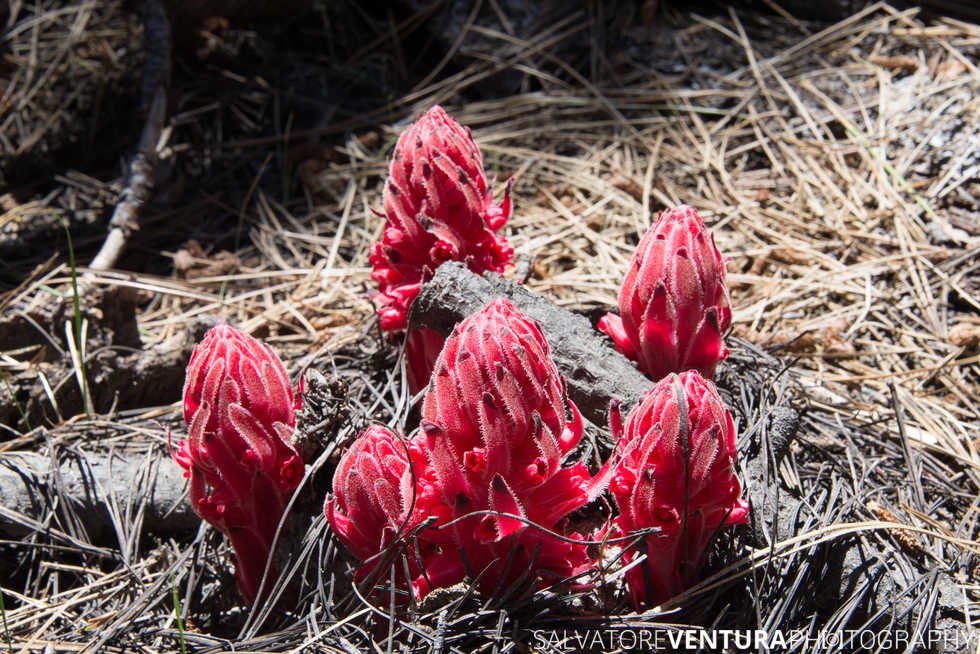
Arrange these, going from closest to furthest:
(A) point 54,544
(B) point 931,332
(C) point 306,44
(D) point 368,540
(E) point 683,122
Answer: (D) point 368,540
(A) point 54,544
(B) point 931,332
(E) point 683,122
(C) point 306,44

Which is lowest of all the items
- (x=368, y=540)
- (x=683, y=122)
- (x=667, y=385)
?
(x=368, y=540)

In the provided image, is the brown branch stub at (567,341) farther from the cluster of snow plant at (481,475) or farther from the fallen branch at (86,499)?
the fallen branch at (86,499)

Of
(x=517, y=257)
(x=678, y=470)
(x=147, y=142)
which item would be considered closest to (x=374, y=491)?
(x=678, y=470)

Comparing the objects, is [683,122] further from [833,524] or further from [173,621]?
[173,621]

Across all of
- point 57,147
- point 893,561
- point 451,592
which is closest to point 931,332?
point 893,561

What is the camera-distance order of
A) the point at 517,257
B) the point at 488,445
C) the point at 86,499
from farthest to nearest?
1. the point at 517,257
2. the point at 86,499
3. the point at 488,445

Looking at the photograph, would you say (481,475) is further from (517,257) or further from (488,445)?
(517,257)

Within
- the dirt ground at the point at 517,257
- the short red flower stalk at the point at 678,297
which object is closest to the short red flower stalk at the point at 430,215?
the dirt ground at the point at 517,257
